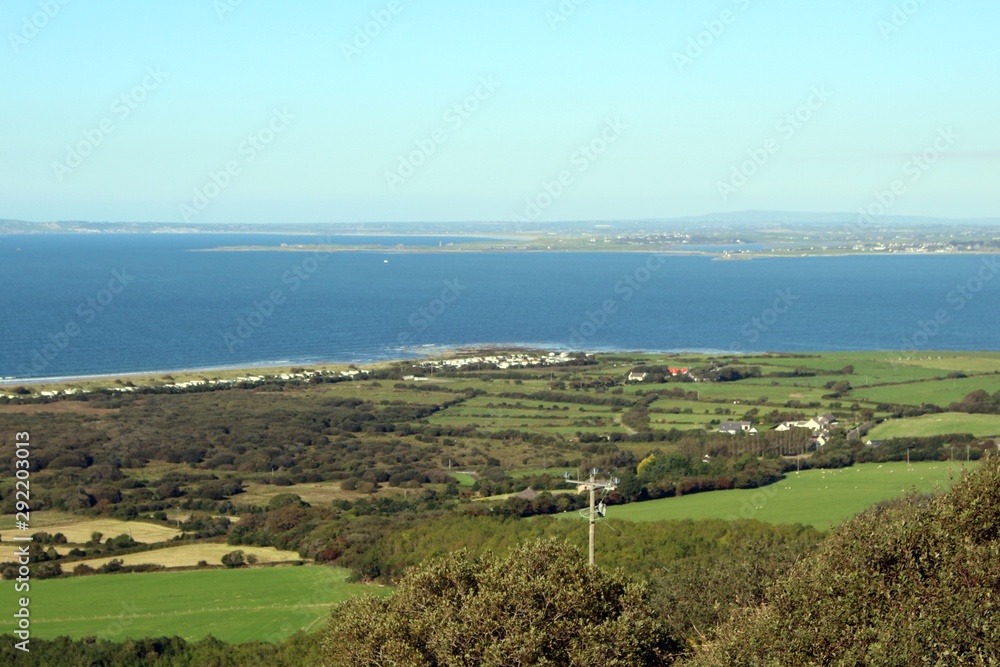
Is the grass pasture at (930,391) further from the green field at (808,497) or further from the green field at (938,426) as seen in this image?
the green field at (808,497)

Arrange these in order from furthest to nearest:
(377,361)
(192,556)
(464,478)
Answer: (377,361), (464,478), (192,556)

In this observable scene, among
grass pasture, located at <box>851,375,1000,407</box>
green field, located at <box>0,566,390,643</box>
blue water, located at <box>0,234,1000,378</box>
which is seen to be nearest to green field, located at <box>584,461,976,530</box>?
green field, located at <box>0,566,390,643</box>

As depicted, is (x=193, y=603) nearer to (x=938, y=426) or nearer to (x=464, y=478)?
Answer: (x=464, y=478)

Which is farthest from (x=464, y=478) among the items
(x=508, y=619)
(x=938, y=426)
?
(x=508, y=619)

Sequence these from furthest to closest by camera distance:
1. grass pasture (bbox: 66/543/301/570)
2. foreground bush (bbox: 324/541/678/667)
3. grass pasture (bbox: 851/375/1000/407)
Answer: grass pasture (bbox: 851/375/1000/407), grass pasture (bbox: 66/543/301/570), foreground bush (bbox: 324/541/678/667)

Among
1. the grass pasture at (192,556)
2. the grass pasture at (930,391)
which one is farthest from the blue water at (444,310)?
the grass pasture at (192,556)

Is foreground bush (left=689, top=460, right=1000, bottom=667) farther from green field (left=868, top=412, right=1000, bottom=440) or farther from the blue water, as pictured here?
the blue water
